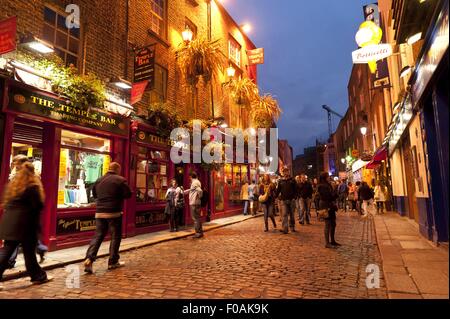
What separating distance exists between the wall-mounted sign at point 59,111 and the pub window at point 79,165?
1.80 ft

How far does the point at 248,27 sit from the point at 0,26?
1777 centimetres

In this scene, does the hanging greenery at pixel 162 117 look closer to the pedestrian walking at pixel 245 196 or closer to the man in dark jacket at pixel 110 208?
the man in dark jacket at pixel 110 208

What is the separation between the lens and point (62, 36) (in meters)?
8.95

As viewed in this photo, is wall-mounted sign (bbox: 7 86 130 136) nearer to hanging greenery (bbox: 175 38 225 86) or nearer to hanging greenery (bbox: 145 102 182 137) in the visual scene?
hanging greenery (bbox: 145 102 182 137)

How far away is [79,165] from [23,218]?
4.66 meters

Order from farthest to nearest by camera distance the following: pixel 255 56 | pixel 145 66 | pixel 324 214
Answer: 1. pixel 255 56
2. pixel 145 66
3. pixel 324 214

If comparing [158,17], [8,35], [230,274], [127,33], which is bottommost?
[230,274]

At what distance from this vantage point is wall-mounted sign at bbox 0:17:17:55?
21.9ft

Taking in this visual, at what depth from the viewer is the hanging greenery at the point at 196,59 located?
13508 millimetres

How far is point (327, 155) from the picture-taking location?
61062 mm

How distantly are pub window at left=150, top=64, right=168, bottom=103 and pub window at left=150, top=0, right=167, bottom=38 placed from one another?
154cm

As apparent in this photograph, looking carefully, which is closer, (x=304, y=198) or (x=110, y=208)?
(x=110, y=208)

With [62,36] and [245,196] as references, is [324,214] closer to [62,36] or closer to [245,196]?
[62,36]

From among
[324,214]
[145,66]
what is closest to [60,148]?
[145,66]
